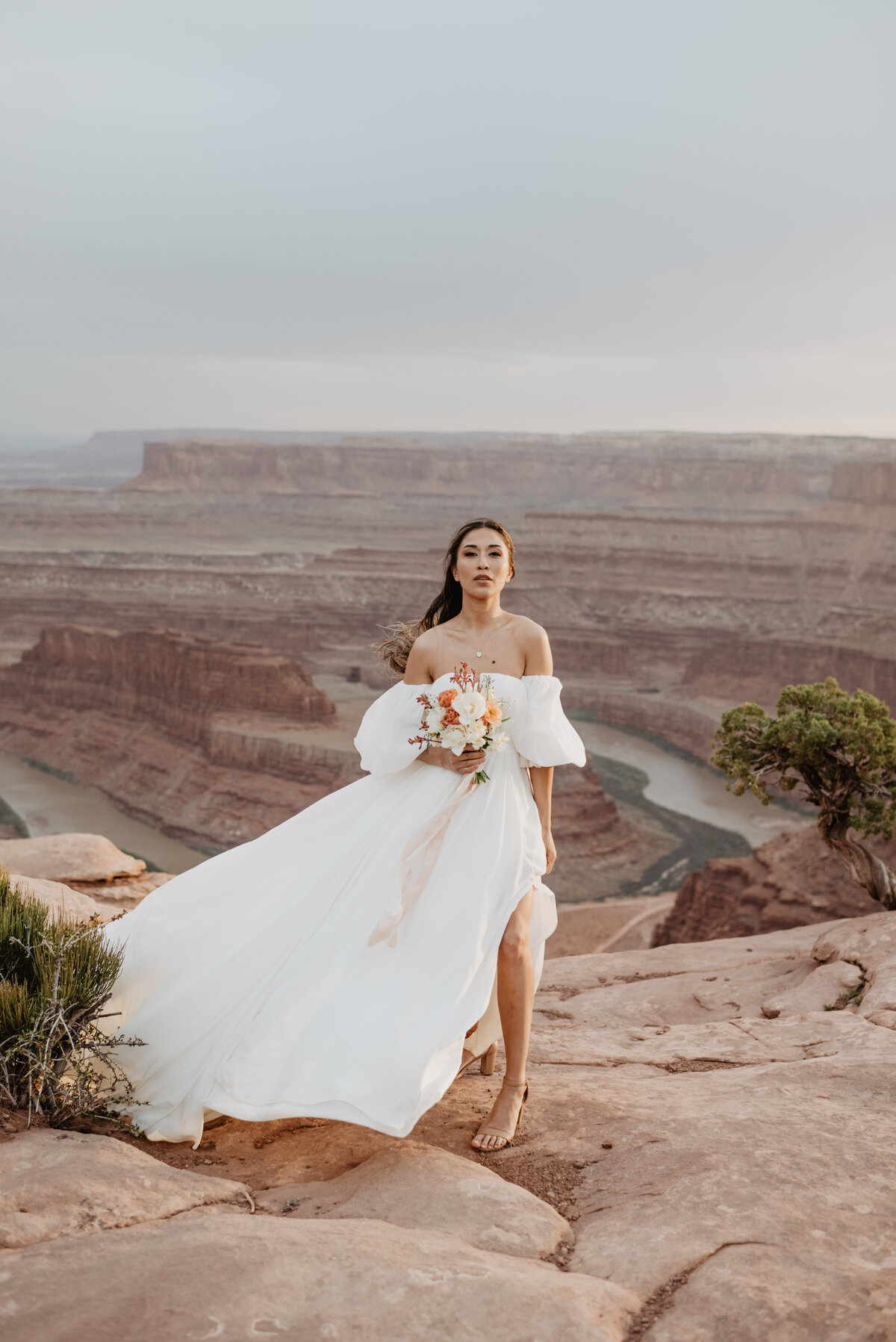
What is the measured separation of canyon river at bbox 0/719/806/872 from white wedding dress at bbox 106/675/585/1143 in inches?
1110

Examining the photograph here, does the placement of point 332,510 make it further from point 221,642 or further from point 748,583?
point 221,642

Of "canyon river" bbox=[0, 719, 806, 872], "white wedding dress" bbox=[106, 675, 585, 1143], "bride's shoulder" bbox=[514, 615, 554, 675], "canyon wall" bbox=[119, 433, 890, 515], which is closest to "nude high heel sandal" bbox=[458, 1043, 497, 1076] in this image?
"white wedding dress" bbox=[106, 675, 585, 1143]

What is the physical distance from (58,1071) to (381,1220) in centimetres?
141

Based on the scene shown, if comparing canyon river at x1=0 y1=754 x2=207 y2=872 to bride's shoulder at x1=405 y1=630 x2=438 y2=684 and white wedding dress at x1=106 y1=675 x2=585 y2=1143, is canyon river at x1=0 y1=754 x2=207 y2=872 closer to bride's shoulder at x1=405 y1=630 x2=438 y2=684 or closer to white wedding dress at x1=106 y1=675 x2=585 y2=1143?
white wedding dress at x1=106 y1=675 x2=585 y2=1143

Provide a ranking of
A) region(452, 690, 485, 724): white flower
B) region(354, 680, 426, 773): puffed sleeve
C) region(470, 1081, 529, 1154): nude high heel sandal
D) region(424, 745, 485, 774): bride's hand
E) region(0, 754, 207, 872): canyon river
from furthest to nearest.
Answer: region(0, 754, 207, 872): canyon river < region(354, 680, 426, 773): puffed sleeve < region(424, 745, 485, 774): bride's hand < region(452, 690, 485, 724): white flower < region(470, 1081, 529, 1154): nude high heel sandal

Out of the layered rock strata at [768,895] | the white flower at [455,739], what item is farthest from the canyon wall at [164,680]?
the white flower at [455,739]

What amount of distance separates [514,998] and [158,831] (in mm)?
33558

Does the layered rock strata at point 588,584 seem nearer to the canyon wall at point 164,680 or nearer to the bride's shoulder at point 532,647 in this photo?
the canyon wall at point 164,680

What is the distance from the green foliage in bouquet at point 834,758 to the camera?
934cm

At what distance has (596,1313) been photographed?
8.44 feet

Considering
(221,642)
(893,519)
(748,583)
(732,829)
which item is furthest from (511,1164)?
(893,519)

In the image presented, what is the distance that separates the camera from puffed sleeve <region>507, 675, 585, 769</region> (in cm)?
436

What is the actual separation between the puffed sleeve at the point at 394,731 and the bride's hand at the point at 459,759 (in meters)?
0.08

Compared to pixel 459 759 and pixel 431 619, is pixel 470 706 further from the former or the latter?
pixel 431 619
